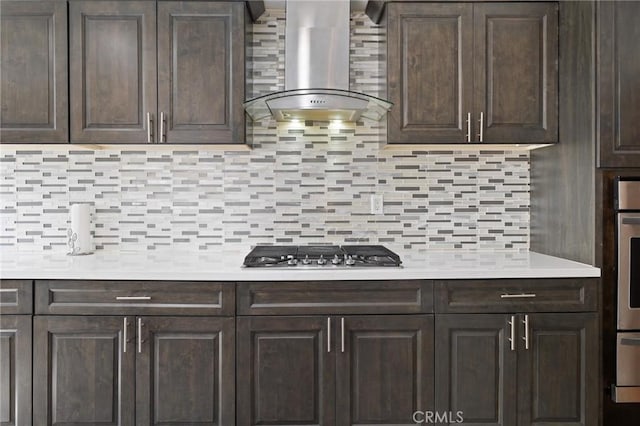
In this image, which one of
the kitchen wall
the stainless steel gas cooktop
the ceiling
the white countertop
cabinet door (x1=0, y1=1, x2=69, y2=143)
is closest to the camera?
the white countertop

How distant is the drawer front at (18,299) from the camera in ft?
6.42

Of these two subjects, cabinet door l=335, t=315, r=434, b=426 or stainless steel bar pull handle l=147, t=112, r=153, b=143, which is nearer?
cabinet door l=335, t=315, r=434, b=426

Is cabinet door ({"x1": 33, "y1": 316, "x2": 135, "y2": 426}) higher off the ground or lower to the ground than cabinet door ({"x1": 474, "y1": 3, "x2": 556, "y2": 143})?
lower

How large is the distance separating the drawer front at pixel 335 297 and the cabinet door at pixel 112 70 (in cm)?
105

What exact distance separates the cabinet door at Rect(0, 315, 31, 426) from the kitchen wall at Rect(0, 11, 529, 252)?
2.43 ft

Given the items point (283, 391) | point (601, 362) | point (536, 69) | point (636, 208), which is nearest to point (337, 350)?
point (283, 391)

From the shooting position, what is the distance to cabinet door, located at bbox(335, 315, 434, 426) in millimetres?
1970

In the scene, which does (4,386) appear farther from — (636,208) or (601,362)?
(636,208)

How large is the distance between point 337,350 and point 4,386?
156 cm

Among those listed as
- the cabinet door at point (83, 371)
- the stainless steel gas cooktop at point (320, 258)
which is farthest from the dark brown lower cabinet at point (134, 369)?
the stainless steel gas cooktop at point (320, 258)

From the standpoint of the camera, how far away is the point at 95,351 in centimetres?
196

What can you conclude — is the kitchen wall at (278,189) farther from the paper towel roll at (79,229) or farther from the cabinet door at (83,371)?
the cabinet door at (83,371)

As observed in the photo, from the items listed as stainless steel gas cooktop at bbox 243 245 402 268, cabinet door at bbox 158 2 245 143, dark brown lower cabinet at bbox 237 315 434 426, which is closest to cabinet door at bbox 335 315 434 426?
dark brown lower cabinet at bbox 237 315 434 426

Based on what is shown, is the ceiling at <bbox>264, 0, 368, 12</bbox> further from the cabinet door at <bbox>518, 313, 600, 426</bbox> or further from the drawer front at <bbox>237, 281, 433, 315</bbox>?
the cabinet door at <bbox>518, 313, 600, 426</bbox>
